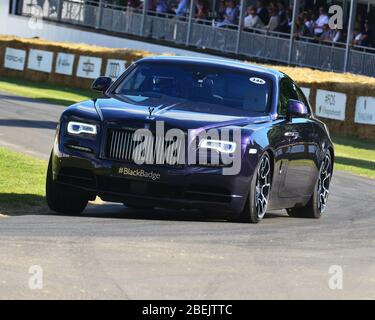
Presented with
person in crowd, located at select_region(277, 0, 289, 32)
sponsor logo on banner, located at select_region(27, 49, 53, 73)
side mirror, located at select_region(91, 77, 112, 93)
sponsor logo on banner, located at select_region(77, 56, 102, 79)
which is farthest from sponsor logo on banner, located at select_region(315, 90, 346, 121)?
side mirror, located at select_region(91, 77, 112, 93)

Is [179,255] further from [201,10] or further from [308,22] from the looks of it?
[201,10]

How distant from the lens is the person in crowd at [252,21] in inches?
1570

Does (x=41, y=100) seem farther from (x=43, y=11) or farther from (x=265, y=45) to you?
(x=43, y=11)

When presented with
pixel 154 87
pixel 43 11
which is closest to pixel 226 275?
pixel 154 87

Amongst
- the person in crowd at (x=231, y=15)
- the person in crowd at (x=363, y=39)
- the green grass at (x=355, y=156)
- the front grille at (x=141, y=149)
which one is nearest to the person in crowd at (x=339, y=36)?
the person in crowd at (x=363, y=39)

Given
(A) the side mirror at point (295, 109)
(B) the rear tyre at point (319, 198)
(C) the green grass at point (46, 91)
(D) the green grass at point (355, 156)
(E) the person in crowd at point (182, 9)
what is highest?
(E) the person in crowd at point (182, 9)

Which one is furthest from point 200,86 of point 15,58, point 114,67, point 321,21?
point 15,58

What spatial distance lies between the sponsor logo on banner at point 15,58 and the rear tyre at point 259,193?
31.2m

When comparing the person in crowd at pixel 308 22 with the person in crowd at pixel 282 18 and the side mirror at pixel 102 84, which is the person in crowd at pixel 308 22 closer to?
the person in crowd at pixel 282 18

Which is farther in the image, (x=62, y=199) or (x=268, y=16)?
(x=268, y=16)

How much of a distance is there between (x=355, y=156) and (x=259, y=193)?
14.6 metres

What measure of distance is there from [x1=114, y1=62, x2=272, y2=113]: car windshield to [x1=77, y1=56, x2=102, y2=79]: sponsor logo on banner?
26742 mm

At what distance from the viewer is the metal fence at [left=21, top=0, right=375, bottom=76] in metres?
36.5

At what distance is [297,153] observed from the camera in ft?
41.3
